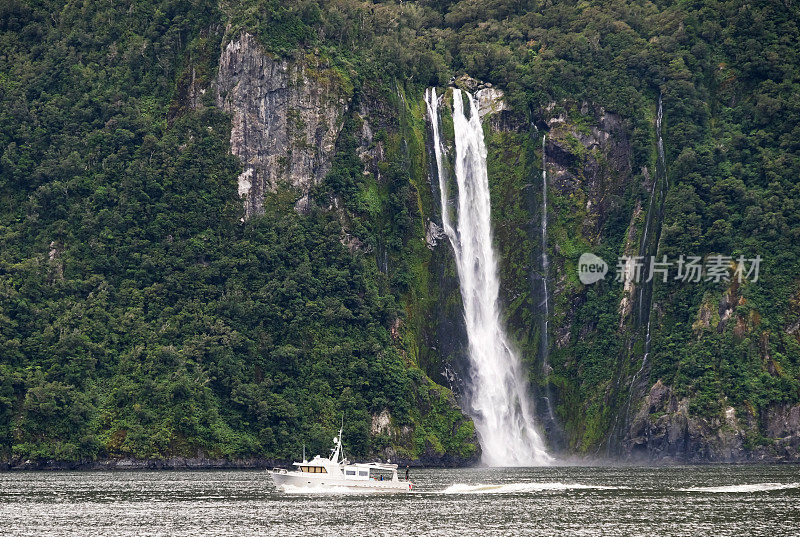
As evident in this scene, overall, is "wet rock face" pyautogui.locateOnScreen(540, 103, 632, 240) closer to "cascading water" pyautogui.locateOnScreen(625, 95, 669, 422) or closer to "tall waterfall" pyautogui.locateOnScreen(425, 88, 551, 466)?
"cascading water" pyautogui.locateOnScreen(625, 95, 669, 422)

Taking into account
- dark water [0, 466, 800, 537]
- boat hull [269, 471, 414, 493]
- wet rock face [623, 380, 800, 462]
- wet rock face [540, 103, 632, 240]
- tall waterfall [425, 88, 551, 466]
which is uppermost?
wet rock face [540, 103, 632, 240]

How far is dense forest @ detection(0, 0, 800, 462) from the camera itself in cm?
10144

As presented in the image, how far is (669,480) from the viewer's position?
257 feet

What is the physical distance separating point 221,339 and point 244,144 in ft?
67.9

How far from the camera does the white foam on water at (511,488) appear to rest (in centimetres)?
7200

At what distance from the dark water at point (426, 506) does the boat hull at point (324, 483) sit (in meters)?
1.11

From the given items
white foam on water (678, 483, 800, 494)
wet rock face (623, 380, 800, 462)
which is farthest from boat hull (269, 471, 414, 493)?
wet rock face (623, 380, 800, 462)

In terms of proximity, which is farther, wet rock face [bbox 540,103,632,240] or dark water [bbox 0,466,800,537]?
wet rock face [bbox 540,103,632,240]

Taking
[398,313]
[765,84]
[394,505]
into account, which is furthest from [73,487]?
[765,84]

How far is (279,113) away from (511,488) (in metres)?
54.4

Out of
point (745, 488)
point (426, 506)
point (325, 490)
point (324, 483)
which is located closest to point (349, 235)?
point (324, 483)

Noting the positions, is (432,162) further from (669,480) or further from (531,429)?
(669,480)

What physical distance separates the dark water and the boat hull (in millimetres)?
1114

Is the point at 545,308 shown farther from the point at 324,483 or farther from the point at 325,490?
the point at 325,490
